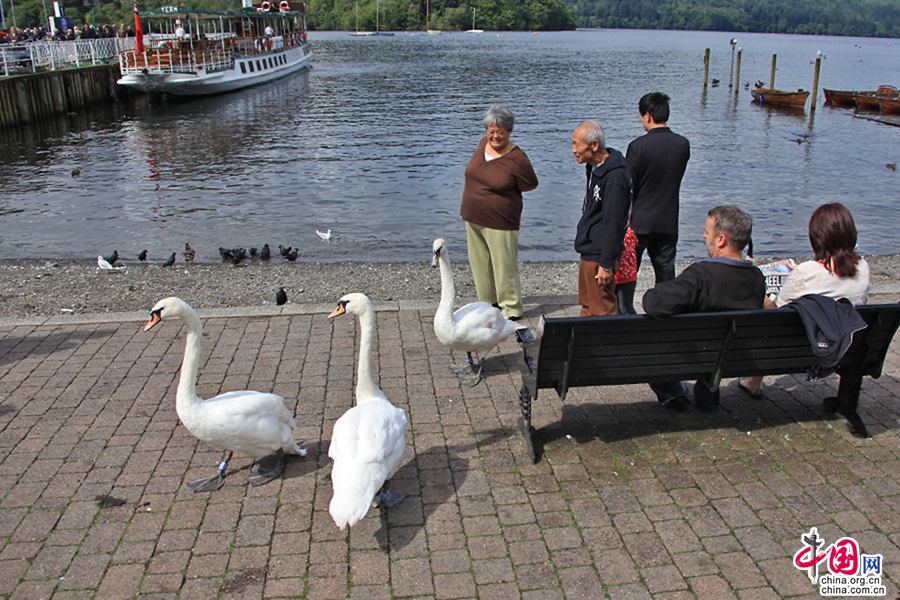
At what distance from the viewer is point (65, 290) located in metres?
9.47

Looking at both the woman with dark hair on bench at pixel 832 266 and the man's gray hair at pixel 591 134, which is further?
the man's gray hair at pixel 591 134

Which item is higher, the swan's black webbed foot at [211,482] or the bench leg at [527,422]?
the bench leg at [527,422]

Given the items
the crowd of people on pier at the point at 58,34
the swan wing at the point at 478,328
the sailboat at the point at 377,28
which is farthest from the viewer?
the sailboat at the point at 377,28

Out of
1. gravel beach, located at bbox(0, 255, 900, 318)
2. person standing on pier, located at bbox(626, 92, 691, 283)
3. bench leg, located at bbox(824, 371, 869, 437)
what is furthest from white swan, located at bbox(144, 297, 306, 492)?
bench leg, located at bbox(824, 371, 869, 437)

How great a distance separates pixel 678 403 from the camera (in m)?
5.50

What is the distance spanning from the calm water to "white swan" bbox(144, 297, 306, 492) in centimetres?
900

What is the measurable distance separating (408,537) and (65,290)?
7423mm

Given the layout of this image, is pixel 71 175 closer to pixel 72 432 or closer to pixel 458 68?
pixel 72 432

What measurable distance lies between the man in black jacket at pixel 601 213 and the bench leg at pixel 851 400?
1785 millimetres

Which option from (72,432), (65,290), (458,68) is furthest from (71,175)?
(458,68)

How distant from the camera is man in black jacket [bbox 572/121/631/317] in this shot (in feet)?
18.0

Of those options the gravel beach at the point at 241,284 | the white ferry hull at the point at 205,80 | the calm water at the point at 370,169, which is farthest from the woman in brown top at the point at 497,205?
the white ferry hull at the point at 205,80

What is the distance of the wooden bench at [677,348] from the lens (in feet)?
15.3

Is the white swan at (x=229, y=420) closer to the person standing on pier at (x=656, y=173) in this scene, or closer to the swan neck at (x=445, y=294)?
the swan neck at (x=445, y=294)
